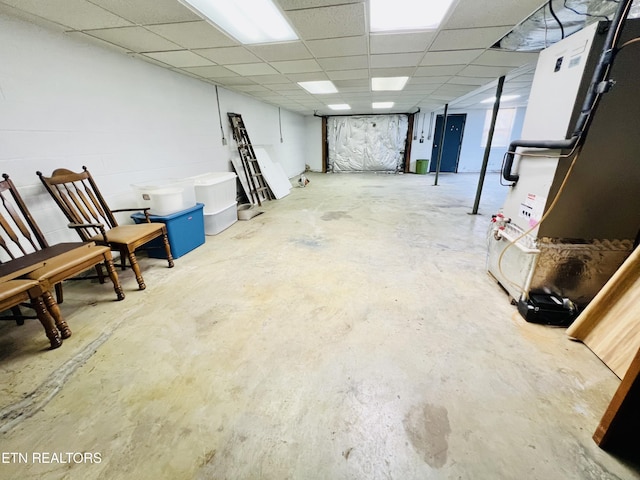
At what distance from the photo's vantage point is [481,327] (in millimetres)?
1857

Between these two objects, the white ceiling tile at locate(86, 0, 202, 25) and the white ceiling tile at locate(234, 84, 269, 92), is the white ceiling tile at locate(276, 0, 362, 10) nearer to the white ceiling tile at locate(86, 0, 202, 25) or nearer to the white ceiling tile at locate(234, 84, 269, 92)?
the white ceiling tile at locate(86, 0, 202, 25)

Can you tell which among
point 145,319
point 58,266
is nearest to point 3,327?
point 58,266

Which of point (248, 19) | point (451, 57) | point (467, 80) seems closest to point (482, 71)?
point (467, 80)

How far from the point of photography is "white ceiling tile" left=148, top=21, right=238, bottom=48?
2.25 meters

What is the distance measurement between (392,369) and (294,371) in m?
0.58

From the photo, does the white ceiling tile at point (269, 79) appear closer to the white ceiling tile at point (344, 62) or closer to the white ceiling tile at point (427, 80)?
the white ceiling tile at point (344, 62)

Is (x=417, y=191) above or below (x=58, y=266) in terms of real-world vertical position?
below

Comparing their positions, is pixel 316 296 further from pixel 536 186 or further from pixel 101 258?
pixel 536 186

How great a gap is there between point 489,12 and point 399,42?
845 mm

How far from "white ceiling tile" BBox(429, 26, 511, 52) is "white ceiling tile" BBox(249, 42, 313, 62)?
1424 millimetres

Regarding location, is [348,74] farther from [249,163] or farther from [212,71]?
[249,163]

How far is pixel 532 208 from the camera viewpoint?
193 centimetres

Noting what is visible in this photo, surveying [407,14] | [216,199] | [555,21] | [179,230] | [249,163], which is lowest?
[179,230]

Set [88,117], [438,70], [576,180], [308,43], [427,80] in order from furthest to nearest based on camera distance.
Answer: [427,80] < [438,70] < [308,43] < [88,117] < [576,180]
